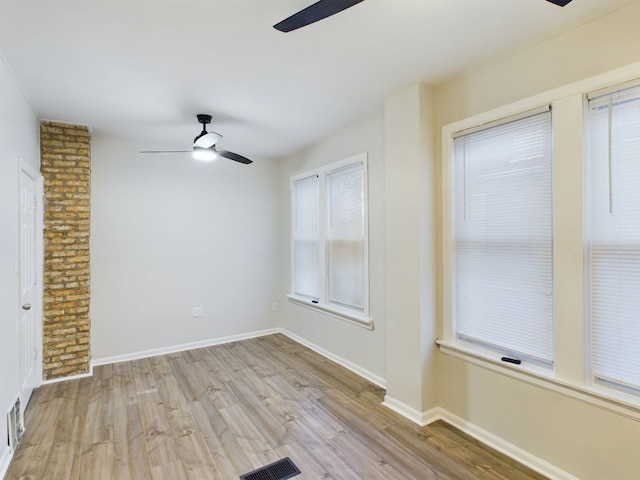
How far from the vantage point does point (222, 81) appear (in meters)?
2.61

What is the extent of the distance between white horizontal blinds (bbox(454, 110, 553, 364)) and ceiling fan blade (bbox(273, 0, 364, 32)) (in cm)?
153

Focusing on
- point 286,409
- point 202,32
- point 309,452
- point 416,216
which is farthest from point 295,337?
point 202,32

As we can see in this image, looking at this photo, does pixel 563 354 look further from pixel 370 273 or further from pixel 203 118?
pixel 203 118

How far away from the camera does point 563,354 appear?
78.6 inches

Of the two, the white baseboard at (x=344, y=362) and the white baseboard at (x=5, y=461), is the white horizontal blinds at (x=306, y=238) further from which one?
the white baseboard at (x=5, y=461)

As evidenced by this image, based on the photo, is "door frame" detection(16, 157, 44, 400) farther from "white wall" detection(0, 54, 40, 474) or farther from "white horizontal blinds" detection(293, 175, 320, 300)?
"white horizontal blinds" detection(293, 175, 320, 300)

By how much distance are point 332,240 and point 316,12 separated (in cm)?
294

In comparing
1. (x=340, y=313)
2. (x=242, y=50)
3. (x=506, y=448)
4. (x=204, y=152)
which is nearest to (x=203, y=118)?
(x=204, y=152)

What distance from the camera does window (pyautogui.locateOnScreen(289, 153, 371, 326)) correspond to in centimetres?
369

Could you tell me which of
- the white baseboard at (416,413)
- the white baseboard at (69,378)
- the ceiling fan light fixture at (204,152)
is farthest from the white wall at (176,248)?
the white baseboard at (416,413)

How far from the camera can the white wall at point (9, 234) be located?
2223mm

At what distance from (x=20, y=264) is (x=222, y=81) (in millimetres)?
2176

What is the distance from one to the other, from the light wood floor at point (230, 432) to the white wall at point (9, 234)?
0.50 m

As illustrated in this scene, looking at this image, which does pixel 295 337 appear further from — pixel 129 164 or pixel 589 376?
pixel 589 376
